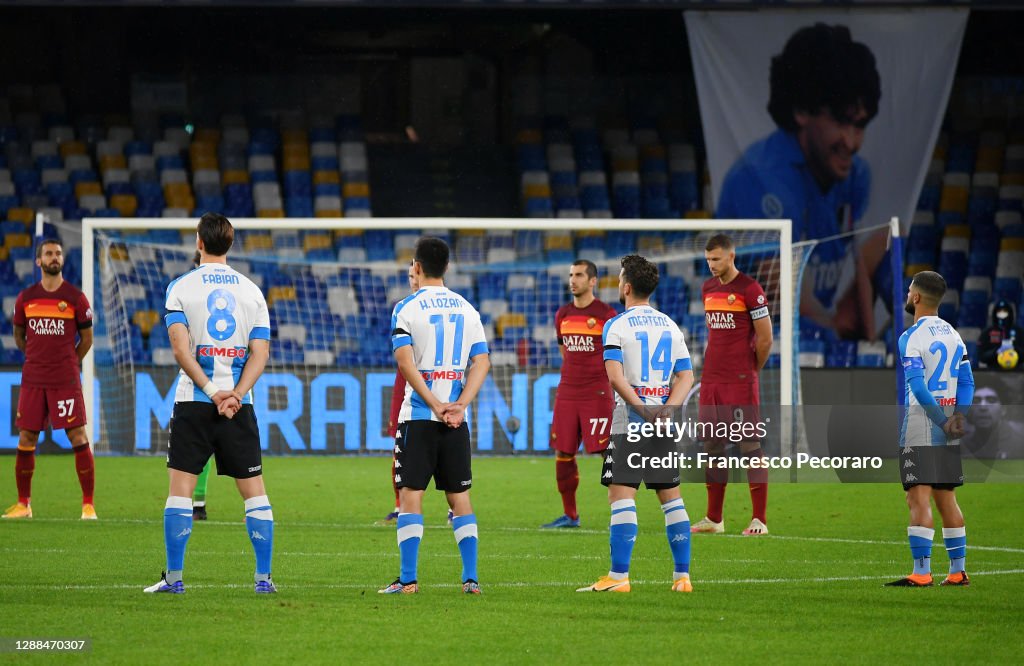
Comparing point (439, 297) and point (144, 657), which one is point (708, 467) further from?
point (144, 657)

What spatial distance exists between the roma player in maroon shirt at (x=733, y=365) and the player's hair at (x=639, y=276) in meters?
2.95

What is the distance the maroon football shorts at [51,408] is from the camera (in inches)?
428

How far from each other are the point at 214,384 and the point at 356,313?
12.3 meters

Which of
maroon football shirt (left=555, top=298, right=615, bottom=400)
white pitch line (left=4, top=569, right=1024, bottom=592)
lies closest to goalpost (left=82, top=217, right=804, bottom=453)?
maroon football shirt (left=555, top=298, right=615, bottom=400)

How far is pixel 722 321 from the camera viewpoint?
10273 mm

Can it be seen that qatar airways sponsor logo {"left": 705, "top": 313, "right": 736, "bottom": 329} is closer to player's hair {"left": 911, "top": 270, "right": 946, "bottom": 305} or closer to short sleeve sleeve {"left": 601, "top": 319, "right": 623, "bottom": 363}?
player's hair {"left": 911, "top": 270, "right": 946, "bottom": 305}

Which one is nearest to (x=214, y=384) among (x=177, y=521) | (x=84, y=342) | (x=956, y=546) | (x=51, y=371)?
(x=177, y=521)

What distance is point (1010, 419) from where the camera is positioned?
17406 mm

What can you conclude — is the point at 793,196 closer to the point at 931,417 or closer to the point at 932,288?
the point at 932,288

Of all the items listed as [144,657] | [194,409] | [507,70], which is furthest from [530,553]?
[507,70]

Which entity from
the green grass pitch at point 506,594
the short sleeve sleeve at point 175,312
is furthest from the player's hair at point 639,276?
the short sleeve sleeve at point 175,312

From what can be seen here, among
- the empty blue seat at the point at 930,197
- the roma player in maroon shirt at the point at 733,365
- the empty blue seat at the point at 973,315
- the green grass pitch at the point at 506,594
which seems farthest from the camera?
the empty blue seat at the point at 930,197

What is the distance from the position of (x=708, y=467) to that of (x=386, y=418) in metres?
7.70

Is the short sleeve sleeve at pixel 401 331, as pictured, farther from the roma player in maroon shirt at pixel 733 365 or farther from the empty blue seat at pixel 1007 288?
the empty blue seat at pixel 1007 288
